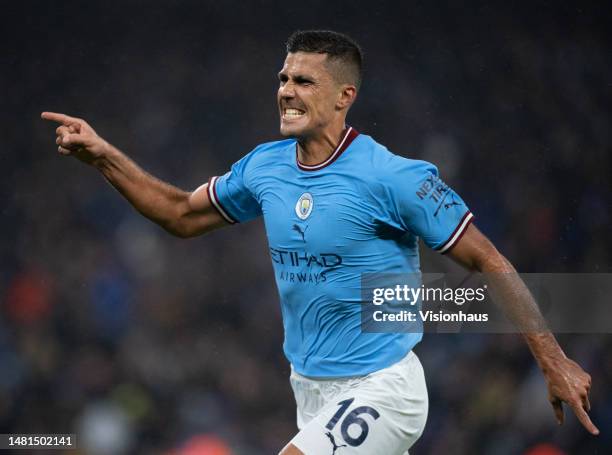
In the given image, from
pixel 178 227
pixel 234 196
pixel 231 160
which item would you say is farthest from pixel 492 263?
pixel 231 160

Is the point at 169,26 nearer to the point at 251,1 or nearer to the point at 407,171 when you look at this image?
the point at 251,1

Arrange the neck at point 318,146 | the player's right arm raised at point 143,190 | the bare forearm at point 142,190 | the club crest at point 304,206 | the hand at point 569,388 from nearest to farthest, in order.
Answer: the hand at point 569,388 → the club crest at point 304,206 → the neck at point 318,146 → the player's right arm raised at point 143,190 → the bare forearm at point 142,190

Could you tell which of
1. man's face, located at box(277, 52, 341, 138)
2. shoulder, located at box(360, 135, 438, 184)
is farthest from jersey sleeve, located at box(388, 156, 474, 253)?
man's face, located at box(277, 52, 341, 138)

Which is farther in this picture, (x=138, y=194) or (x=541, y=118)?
(x=541, y=118)

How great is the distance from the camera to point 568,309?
660cm

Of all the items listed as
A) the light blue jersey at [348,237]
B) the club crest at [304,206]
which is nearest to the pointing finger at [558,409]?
the light blue jersey at [348,237]

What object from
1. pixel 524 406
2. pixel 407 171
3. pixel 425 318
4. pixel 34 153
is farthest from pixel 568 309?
pixel 34 153

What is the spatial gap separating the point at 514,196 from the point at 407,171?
3.40 metres

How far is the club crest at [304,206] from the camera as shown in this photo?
3.92m

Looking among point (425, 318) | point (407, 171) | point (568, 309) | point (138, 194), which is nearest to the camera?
point (407, 171)

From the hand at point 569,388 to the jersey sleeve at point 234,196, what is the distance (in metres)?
1.50

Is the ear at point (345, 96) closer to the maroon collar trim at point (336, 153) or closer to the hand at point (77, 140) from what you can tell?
the maroon collar trim at point (336, 153)

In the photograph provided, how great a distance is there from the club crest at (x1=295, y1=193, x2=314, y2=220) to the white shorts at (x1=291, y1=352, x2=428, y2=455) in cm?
65

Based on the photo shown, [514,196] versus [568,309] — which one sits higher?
[514,196]
